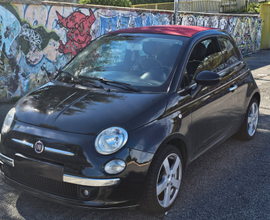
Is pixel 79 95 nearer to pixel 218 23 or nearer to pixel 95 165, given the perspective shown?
pixel 95 165

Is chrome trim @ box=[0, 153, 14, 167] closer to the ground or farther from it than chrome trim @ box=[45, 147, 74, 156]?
closer to the ground

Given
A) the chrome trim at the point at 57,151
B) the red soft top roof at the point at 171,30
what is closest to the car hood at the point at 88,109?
the chrome trim at the point at 57,151

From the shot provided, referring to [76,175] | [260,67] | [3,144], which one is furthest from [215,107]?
[260,67]

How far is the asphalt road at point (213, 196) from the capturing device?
302 cm

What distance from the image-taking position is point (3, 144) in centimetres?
299

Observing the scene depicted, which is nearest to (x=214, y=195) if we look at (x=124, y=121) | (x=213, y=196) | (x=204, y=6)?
(x=213, y=196)

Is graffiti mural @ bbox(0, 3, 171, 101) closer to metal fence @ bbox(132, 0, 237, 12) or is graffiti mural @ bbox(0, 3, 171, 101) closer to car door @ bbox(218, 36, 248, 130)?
car door @ bbox(218, 36, 248, 130)

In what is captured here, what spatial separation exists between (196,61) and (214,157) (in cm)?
145

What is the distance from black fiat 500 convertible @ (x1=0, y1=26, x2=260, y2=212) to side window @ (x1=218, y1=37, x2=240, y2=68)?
0.12m

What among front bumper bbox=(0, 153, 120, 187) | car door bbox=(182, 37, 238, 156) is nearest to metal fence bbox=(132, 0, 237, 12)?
car door bbox=(182, 37, 238, 156)

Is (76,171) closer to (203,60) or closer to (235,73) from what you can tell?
(203,60)

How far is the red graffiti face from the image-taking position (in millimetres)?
8555

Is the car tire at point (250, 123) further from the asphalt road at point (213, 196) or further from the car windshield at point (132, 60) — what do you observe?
the car windshield at point (132, 60)

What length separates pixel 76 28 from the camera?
8.86 metres
